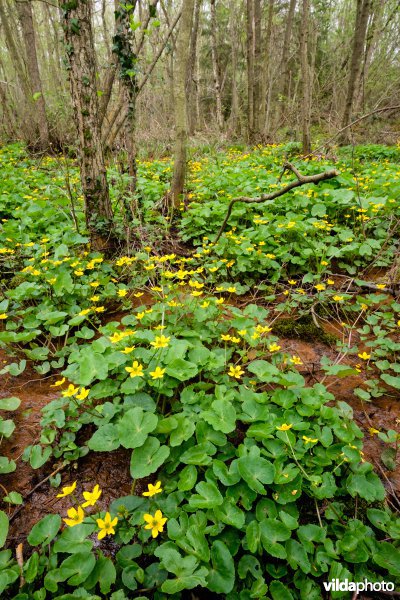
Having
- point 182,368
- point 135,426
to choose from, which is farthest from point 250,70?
point 135,426

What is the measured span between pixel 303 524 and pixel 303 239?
8.54ft

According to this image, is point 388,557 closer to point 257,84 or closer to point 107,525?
point 107,525

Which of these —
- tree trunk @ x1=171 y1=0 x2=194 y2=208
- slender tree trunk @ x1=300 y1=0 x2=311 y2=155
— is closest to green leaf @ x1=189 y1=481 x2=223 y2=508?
tree trunk @ x1=171 y1=0 x2=194 y2=208

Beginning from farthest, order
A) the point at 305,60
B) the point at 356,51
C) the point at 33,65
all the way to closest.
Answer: the point at 33,65 < the point at 356,51 < the point at 305,60

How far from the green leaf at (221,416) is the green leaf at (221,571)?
43 centimetres

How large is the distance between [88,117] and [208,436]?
282cm

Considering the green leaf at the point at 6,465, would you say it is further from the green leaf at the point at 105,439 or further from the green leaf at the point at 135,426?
the green leaf at the point at 135,426

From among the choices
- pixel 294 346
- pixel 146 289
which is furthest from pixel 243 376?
pixel 146 289

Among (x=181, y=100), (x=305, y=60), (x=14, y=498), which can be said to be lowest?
(x=14, y=498)

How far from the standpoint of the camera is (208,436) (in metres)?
1.53

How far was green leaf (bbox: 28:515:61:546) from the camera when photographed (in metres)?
1.24

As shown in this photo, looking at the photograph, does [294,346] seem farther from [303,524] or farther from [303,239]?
[303,239]

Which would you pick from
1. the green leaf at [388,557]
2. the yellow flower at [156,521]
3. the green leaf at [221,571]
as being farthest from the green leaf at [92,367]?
the green leaf at [388,557]

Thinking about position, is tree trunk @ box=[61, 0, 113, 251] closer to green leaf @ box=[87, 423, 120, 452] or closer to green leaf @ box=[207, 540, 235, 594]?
green leaf @ box=[87, 423, 120, 452]
